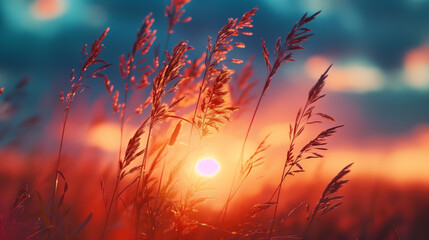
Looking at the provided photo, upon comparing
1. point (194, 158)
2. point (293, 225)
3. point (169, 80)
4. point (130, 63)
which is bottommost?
point (293, 225)

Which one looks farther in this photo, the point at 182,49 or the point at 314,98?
the point at 314,98

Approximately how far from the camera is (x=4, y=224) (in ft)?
4.87

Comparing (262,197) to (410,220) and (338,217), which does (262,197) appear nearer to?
(338,217)

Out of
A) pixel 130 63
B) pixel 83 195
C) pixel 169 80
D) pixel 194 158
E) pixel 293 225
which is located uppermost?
pixel 130 63

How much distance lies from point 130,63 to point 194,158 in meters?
0.67

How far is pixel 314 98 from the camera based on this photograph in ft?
6.73

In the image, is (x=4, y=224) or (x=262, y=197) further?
(x=262, y=197)

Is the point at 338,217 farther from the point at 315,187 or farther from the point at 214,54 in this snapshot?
the point at 214,54

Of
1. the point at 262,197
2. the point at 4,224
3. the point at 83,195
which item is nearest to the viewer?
the point at 4,224

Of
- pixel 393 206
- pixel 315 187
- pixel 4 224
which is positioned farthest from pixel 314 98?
pixel 393 206

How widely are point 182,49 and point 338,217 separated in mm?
2652

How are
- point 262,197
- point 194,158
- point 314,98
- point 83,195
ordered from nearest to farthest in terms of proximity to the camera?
point 194,158 < point 314,98 < point 83,195 < point 262,197

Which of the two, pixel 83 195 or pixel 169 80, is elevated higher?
pixel 169 80

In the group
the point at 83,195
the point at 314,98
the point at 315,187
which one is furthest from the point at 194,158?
the point at 315,187
